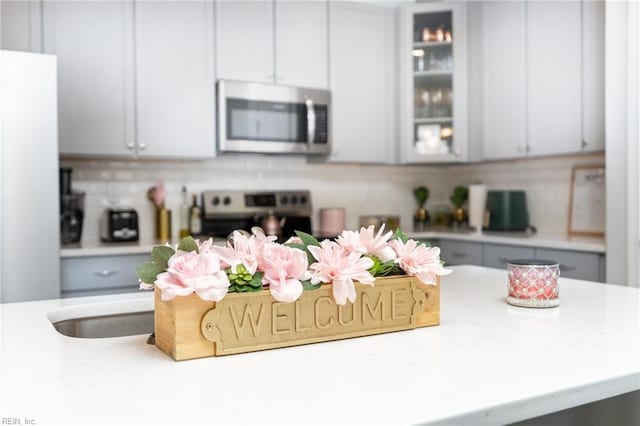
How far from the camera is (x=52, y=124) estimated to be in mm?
2676

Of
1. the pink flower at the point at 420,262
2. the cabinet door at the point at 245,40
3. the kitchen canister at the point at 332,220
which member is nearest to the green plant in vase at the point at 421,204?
the kitchen canister at the point at 332,220

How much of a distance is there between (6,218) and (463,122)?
2.81m

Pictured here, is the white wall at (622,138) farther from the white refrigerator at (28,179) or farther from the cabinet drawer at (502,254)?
the white refrigerator at (28,179)

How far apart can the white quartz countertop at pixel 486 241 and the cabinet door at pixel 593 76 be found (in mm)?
546

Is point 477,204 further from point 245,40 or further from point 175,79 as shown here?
point 175,79

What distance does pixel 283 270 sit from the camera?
101 centimetres

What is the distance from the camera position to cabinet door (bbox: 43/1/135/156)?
309 cm

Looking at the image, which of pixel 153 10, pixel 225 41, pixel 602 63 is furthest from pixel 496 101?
pixel 153 10

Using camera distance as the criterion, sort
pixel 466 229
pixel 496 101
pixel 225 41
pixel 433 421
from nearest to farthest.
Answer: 1. pixel 433 421
2. pixel 225 41
3. pixel 496 101
4. pixel 466 229

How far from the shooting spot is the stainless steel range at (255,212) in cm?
371

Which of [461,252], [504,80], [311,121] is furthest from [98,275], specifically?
[504,80]

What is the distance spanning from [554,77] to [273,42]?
1.68 metres

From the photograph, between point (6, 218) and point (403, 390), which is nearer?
point (403, 390)

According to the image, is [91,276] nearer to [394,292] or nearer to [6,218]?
[6,218]
